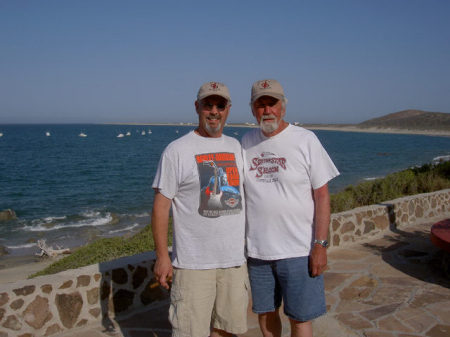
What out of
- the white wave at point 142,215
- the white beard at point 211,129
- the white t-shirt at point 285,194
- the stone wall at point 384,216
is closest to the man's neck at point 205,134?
the white beard at point 211,129

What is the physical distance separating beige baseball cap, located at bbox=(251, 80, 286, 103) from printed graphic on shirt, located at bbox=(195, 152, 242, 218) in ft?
1.44

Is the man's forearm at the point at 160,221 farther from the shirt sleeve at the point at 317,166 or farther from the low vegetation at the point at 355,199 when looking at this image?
the low vegetation at the point at 355,199

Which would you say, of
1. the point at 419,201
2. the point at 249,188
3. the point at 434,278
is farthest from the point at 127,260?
the point at 419,201

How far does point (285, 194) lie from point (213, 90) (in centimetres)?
79

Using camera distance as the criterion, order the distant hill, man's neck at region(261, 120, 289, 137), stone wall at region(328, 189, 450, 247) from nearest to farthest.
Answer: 1. man's neck at region(261, 120, 289, 137)
2. stone wall at region(328, 189, 450, 247)
3. the distant hill

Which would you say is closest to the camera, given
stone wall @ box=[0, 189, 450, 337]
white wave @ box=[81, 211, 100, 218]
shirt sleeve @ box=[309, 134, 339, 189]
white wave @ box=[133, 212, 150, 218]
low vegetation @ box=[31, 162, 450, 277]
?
shirt sleeve @ box=[309, 134, 339, 189]

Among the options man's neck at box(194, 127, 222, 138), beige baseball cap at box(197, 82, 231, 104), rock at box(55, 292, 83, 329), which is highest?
beige baseball cap at box(197, 82, 231, 104)

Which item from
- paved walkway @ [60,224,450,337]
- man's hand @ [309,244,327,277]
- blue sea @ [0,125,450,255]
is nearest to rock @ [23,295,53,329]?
paved walkway @ [60,224,450,337]

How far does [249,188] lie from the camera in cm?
257

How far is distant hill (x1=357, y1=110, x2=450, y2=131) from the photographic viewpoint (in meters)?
104

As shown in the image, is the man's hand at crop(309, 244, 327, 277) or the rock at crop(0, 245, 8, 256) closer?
the man's hand at crop(309, 244, 327, 277)

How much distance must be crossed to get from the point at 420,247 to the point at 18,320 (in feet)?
17.0

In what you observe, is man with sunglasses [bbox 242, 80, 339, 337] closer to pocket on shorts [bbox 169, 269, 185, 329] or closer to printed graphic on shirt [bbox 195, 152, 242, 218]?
→ printed graphic on shirt [bbox 195, 152, 242, 218]

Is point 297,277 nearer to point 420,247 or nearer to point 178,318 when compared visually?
point 178,318
